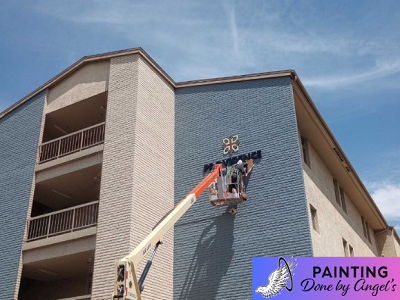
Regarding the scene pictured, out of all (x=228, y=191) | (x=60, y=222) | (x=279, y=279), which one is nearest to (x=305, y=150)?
(x=228, y=191)

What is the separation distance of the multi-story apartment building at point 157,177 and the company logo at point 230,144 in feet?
0.42

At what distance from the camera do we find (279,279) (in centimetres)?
1569

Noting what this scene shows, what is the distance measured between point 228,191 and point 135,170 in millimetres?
3412

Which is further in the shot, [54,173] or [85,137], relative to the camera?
[85,137]

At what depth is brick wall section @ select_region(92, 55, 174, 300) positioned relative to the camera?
56.5ft

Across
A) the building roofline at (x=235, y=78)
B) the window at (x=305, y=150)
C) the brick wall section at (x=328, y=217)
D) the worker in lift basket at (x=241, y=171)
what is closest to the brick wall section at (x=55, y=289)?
the worker in lift basket at (x=241, y=171)

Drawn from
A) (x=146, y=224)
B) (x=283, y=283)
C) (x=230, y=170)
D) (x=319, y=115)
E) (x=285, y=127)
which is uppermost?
(x=319, y=115)

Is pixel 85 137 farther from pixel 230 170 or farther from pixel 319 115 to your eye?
pixel 319 115

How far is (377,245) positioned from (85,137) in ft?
68.3

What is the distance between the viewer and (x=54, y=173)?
68.5ft

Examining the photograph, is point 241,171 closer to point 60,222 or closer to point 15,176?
point 60,222

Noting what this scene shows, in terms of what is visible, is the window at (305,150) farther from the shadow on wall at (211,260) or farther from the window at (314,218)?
the shadow on wall at (211,260)

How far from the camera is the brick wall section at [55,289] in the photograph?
2195 cm

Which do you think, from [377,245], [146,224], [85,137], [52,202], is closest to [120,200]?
[146,224]
